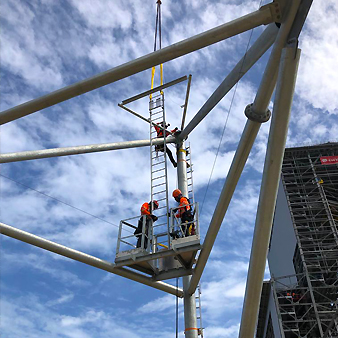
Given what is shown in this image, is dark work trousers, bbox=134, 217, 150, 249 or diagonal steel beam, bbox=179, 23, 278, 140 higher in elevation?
diagonal steel beam, bbox=179, 23, 278, 140

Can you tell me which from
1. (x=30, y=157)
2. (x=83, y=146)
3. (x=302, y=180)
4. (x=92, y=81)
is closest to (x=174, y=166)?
(x=83, y=146)

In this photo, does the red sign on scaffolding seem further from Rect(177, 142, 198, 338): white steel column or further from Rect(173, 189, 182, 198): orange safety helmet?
Rect(173, 189, 182, 198): orange safety helmet

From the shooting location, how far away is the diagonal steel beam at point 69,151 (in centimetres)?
1026

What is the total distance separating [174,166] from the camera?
14.5 meters

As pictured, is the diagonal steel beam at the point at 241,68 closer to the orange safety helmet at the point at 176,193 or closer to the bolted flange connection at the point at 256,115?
the bolted flange connection at the point at 256,115

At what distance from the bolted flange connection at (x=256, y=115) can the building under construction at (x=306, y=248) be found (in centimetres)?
2369

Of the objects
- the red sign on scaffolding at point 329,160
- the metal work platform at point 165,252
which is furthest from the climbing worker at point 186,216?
the red sign on scaffolding at point 329,160

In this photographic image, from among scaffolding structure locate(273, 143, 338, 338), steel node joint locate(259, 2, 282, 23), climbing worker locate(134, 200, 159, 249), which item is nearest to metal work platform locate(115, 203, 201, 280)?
climbing worker locate(134, 200, 159, 249)

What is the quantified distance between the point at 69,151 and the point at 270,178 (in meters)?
6.54

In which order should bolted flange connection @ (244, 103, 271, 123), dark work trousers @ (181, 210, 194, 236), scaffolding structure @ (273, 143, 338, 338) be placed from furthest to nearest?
scaffolding structure @ (273, 143, 338, 338), dark work trousers @ (181, 210, 194, 236), bolted flange connection @ (244, 103, 271, 123)

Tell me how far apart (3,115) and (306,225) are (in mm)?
32526

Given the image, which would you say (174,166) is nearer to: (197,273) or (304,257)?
(197,273)

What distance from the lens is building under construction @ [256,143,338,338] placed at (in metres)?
31.0

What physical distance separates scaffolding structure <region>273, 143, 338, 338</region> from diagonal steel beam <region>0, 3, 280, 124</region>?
2506cm
